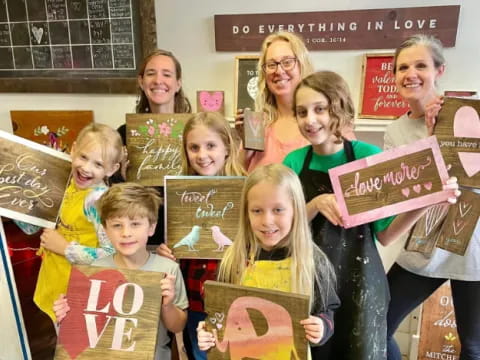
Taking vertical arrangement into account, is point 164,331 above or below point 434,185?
below

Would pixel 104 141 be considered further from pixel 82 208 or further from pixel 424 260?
pixel 424 260

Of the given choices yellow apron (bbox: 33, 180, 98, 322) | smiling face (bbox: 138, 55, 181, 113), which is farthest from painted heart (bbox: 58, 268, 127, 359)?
smiling face (bbox: 138, 55, 181, 113)

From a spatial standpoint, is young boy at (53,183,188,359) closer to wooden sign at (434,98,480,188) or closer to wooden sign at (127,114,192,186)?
wooden sign at (127,114,192,186)

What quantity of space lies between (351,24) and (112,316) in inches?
68.4

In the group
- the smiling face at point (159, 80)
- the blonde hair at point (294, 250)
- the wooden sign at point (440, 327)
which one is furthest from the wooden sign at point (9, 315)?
the wooden sign at point (440, 327)

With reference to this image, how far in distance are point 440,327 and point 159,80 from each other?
1832 millimetres

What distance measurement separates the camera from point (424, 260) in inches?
57.5

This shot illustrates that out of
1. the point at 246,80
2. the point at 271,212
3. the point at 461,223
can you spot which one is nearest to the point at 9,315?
the point at 271,212

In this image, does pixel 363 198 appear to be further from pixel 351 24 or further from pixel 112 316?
pixel 351 24

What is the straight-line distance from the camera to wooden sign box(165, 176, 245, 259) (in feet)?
4.31

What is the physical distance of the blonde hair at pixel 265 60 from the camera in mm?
1564

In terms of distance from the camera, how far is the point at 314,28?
82.1 inches

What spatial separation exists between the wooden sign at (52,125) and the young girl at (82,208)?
114 cm

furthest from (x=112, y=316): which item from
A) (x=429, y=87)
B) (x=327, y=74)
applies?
(x=429, y=87)
